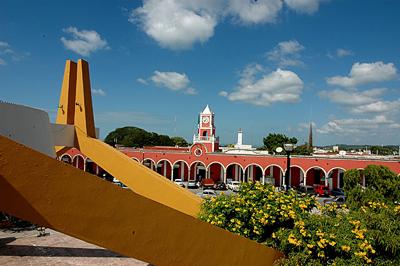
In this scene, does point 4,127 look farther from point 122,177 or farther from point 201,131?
point 201,131

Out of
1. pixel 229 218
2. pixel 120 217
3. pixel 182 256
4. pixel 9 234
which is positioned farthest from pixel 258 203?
pixel 9 234

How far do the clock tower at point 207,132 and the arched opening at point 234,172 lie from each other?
7.57 ft

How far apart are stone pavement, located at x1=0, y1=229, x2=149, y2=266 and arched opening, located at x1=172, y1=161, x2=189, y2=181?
20200 millimetres

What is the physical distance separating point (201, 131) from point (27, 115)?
1087 inches

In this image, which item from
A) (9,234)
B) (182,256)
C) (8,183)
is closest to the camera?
(8,183)

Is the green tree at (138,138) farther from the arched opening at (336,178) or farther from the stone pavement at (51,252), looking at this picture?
the stone pavement at (51,252)

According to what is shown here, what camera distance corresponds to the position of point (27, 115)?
13.5 feet

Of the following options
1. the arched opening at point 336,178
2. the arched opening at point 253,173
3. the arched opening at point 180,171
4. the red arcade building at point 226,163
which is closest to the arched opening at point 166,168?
the red arcade building at point 226,163

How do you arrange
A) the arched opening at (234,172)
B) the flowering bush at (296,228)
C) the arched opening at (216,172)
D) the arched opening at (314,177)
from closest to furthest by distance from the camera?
the flowering bush at (296,228) < the arched opening at (314,177) < the arched opening at (234,172) < the arched opening at (216,172)

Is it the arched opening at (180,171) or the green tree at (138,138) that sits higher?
the green tree at (138,138)

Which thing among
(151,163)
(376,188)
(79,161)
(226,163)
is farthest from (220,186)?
(376,188)

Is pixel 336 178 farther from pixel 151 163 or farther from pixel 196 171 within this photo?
pixel 151 163

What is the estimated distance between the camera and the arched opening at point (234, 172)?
2998cm

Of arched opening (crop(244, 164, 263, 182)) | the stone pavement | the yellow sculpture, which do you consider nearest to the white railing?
arched opening (crop(244, 164, 263, 182))
